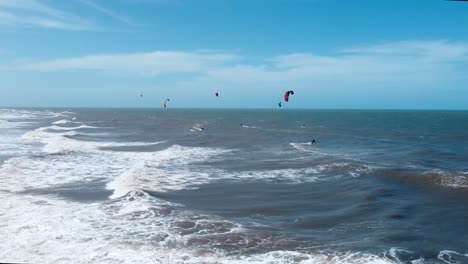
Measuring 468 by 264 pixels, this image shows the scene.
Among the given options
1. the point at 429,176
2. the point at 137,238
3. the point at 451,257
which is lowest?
the point at 137,238

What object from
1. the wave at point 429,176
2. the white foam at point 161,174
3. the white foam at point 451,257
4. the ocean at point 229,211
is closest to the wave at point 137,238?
the ocean at point 229,211

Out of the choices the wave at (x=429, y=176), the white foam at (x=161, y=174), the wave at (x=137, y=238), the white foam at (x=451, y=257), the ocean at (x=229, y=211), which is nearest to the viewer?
the wave at (x=137, y=238)

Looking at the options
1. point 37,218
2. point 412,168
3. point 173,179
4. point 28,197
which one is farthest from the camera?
point 412,168

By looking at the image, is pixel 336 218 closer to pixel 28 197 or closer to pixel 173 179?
pixel 173 179

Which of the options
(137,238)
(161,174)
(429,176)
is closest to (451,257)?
(137,238)

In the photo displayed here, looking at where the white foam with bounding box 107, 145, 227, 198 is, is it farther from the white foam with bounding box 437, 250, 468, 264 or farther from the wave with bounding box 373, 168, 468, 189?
the white foam with bounding box 437, 250, 468, 264

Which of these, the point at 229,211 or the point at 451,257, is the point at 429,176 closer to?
the point at 451,257

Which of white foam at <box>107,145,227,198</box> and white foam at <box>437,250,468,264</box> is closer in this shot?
white foam at <box>437,250,468,264</box>

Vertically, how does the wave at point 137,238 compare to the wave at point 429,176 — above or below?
below

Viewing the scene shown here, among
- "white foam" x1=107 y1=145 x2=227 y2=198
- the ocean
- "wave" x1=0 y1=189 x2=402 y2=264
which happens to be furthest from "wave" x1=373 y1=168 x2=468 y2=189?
"wave" x1=0 y1=189 x2=402 y2=264

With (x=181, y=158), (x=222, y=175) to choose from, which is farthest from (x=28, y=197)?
(x=181, y=158)

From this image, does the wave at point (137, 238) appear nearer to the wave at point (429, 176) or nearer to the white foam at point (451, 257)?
the white foam at point (451, 257)
